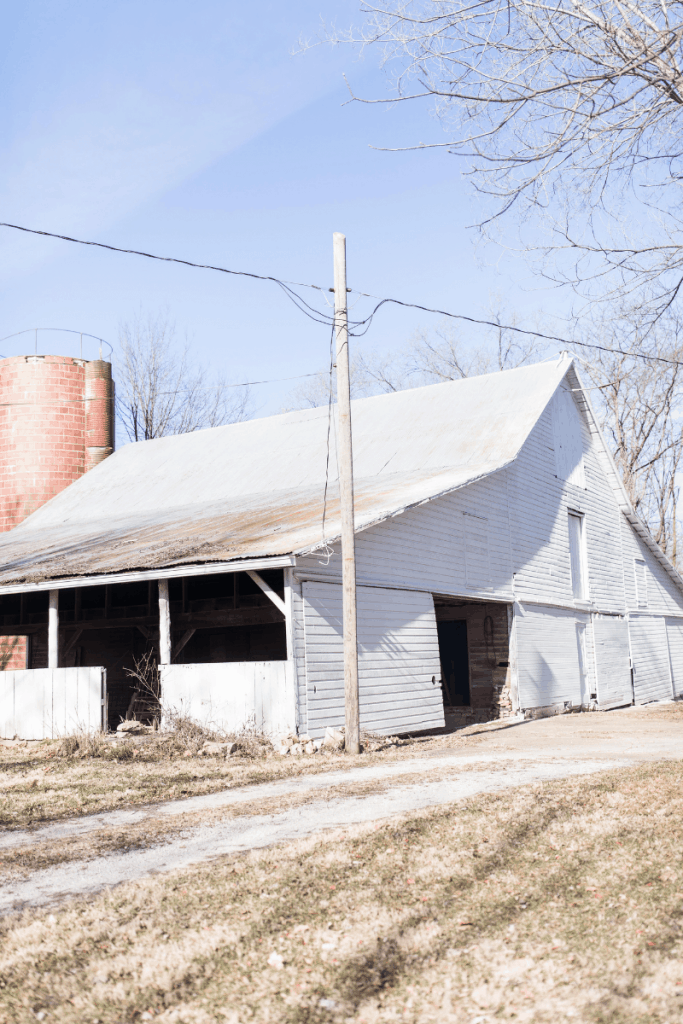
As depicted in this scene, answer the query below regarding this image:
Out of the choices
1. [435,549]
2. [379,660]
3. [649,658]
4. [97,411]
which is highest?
[97,411]

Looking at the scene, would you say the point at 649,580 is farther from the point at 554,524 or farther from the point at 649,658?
the point at 554,524

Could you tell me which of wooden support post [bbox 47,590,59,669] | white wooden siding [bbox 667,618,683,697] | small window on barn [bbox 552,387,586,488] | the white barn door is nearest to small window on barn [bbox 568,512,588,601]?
small window on barn [bbox 552,387,586,488]

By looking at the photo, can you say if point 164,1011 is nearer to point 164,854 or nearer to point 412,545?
point 164,854

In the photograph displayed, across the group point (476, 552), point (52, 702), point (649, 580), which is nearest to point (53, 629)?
point (52, 702)

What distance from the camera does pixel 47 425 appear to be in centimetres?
2861

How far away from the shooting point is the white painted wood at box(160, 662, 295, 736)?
43.9 feet

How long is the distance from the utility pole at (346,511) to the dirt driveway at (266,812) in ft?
3.16

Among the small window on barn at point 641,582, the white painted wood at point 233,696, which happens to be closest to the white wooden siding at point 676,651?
the small window on barn at point 641,582

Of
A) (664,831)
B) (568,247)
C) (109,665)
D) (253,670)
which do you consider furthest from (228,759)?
(109,665)

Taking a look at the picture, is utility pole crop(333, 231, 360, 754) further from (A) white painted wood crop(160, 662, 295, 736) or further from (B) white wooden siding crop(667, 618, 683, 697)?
(B) white wooden siding crop(667, 618, 683, 697)

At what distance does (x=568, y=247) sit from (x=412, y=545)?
8258mm

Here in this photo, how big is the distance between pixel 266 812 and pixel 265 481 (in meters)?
14.5

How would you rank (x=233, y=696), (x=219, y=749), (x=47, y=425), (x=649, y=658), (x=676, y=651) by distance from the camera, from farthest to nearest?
(x=676, y=651) → (x=47, y=425) → (x=649, y=658) → (x=233, y=696) → (x=219, y=749)

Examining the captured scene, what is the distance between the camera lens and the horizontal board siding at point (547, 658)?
19969 millimetres
